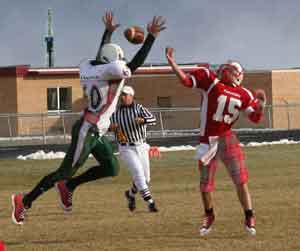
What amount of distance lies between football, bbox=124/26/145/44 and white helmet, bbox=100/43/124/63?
0.17 m

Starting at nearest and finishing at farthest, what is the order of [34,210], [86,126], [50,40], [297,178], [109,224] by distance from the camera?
[86,126] < [109,224] < [34,210] < [297,178] < [50,40]

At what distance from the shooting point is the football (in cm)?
1291

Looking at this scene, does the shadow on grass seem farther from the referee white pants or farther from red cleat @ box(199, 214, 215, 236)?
the referee white pants

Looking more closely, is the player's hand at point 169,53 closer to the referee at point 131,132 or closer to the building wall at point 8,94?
the referee at point 131,132

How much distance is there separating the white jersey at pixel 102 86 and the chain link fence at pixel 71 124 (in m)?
32.7

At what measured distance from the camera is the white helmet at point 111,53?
42.1ft

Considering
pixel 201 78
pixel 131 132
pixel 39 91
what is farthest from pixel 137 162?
pixel 39 91

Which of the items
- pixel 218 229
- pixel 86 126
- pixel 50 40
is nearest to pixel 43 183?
pixel 86 126

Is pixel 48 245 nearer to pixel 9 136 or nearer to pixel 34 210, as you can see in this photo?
pixel 34 210

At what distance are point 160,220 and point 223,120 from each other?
7.14 ft

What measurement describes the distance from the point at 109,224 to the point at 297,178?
8.43 m

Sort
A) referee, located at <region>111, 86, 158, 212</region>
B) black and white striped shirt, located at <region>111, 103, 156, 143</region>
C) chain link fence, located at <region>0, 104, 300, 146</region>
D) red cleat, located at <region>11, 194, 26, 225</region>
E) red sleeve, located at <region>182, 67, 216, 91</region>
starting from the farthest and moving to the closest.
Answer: chain link fence, located at <region>0, 104, 300, 146</region> < black and white striped shirt, located at <region>111, 103, 156, 143</region> < referee, located at <region>111, 86, 158, 212</region> < red cleat, located at <region>11, 194, 26, 225</region> < red sleeve, located at <region>182, 67, 216, 91</region>

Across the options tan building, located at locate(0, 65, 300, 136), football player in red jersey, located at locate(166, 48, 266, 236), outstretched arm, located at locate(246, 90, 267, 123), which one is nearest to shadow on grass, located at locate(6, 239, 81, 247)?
football player in red jersey, located at locate(166, 48, 266, 236)

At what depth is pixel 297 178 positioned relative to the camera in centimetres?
2138
